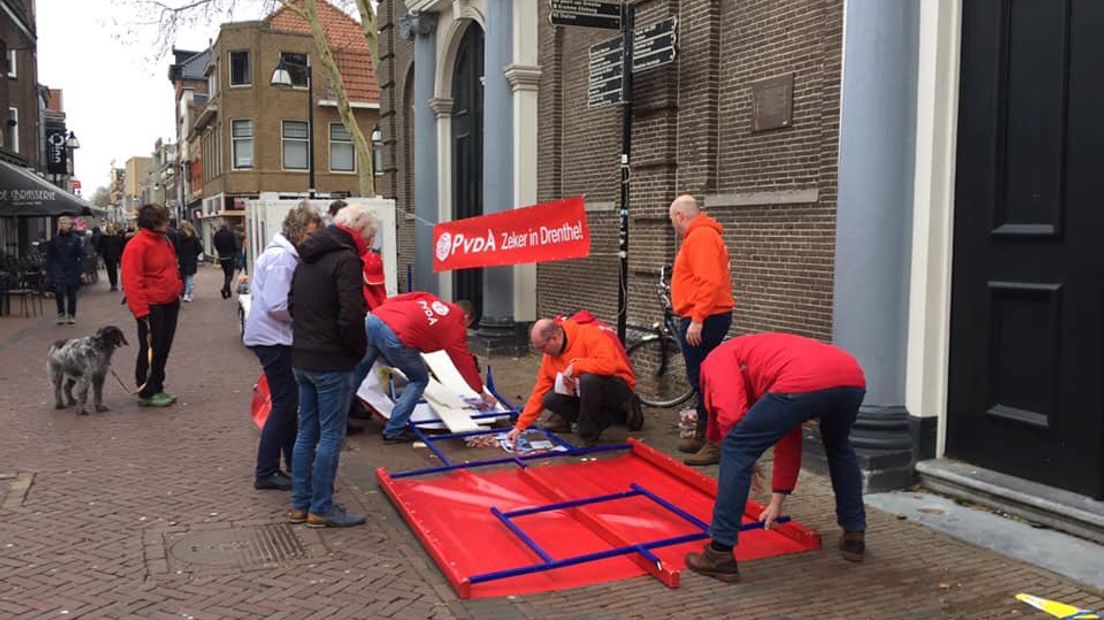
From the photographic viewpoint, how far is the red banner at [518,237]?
9383mm

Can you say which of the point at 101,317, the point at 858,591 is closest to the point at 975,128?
the point at 858,591

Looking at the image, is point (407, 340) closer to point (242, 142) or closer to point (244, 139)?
point (244, 139)

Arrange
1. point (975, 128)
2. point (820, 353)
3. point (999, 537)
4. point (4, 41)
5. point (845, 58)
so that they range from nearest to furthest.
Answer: point (820, 353) < point (999, 537) < point (975, 128) < point (845, 58) < point (4, 41)

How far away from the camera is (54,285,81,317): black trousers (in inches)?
627

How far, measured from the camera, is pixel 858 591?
4258 mm

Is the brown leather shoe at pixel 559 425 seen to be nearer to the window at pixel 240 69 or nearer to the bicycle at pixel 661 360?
the bicycle at pixel 661 360

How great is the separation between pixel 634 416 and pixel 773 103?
2869mm

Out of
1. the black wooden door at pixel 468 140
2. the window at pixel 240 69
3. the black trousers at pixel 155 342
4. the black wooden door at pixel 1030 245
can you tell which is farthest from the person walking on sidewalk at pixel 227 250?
the window at pixel 240 69

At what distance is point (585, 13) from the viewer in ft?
28.4

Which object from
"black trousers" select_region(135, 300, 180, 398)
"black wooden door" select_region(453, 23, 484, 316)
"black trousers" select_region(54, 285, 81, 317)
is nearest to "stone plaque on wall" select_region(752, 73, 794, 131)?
"black trousers" select_region(135, 300, 180, 398)

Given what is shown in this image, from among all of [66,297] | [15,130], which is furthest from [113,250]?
[66,297]

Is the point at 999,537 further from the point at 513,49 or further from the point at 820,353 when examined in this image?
the point at 513,49

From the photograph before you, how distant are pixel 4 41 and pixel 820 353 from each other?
27.5m

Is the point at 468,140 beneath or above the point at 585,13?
beneath
